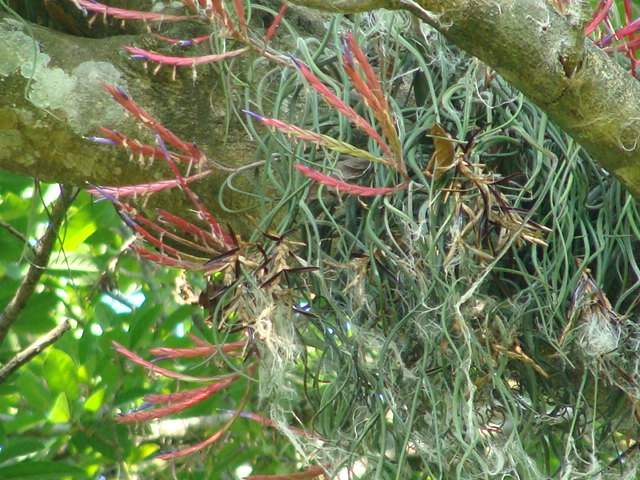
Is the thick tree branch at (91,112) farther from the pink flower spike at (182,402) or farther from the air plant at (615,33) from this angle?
the air plant at (615,33)

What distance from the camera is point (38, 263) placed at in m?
1.65

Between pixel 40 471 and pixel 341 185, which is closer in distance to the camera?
pixel 341 185

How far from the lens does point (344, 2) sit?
712 mm

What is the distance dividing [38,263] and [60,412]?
30cm

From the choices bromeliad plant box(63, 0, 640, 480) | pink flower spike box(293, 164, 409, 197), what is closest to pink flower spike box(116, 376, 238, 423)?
bromeliad plant box(63, 0, 640, 480)

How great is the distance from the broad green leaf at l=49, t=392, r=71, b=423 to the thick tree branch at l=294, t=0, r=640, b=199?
121 centimetres

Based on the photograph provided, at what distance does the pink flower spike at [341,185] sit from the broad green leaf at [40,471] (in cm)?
96

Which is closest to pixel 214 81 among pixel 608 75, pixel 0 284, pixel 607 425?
pixel 608 75

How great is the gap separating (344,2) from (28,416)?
1.27 m

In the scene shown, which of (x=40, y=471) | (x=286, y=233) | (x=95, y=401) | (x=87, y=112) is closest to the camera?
(x=286, y=233)

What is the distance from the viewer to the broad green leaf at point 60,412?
66.7 inches

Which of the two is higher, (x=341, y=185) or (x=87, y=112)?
(x=341, y=185)

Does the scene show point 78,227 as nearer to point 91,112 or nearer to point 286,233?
point 91,112

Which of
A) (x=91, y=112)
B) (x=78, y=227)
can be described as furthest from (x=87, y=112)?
(x=78, y=227)
